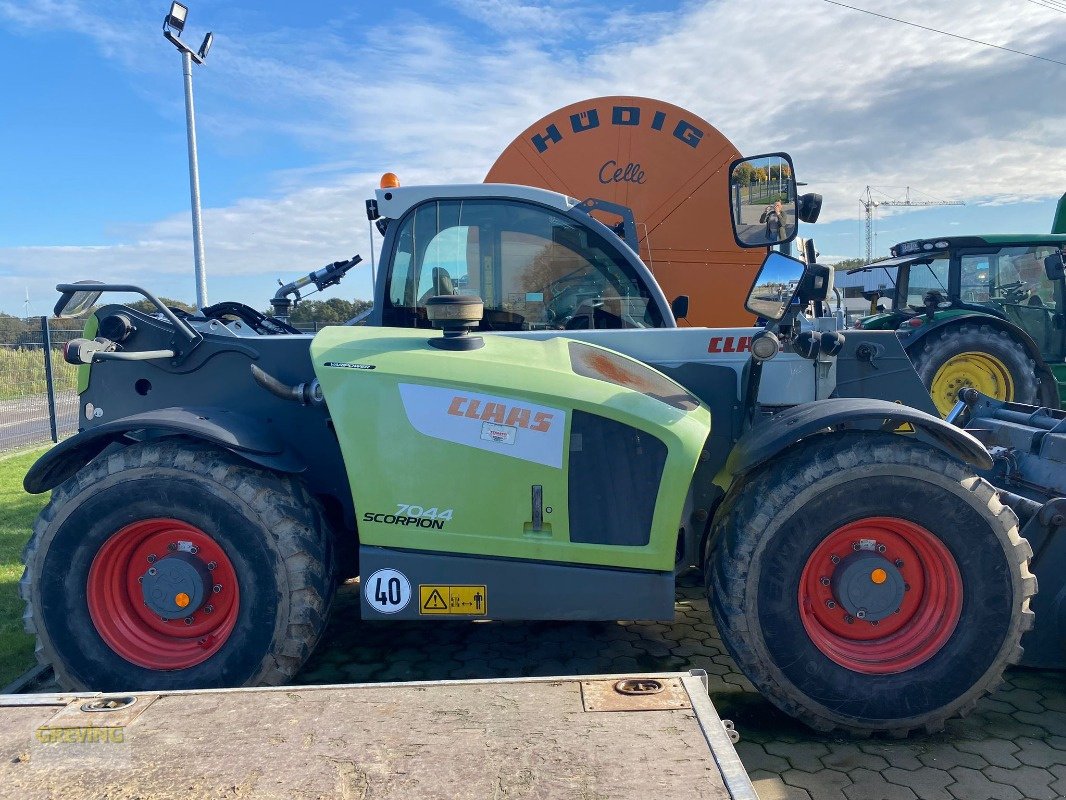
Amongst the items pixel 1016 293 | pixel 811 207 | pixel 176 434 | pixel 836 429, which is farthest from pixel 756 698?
pixel 1016 293

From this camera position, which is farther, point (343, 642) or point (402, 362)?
point (343, 642)

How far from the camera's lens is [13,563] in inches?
201

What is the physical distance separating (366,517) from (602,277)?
1.89 m

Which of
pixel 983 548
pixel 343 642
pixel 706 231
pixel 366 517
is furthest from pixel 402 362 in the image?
pixel 706 231

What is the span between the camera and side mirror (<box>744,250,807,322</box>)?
3.12m

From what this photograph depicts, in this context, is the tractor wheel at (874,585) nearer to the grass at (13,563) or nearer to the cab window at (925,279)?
the grass at (13,563)

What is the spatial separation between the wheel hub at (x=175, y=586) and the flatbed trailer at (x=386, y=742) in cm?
62

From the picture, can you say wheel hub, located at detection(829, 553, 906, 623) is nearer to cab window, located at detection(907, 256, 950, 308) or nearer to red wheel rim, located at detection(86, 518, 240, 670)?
red wheel rim, located at detection(86, 518, 240, 670)

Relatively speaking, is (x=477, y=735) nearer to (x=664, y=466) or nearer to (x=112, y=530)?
(x=664, y=466)

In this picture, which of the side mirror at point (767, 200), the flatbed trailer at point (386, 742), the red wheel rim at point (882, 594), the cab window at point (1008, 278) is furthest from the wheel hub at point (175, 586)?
the cab window at point (1008, 278)

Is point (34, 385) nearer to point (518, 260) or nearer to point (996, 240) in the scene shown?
point (518, 260)

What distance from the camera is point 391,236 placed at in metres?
4.05

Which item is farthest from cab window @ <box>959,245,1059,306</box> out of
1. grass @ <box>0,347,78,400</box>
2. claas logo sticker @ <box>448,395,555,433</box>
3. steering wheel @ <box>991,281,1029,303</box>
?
grass @ <box>0,347,78,400</box>

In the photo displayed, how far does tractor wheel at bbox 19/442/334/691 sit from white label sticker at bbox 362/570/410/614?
222mm
